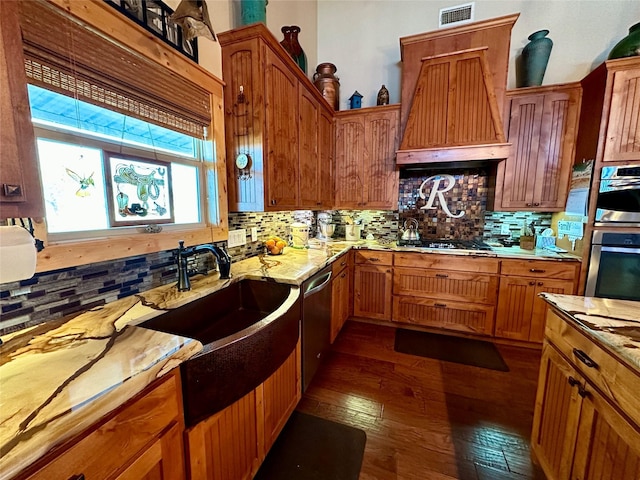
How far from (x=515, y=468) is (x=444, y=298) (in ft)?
4.60

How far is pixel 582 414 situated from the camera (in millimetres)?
932

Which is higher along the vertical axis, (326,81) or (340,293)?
(326,81)

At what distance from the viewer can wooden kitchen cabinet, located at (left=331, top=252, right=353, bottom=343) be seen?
228cm

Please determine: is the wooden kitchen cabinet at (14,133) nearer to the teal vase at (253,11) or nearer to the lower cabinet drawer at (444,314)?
the teal vase at (253,11)

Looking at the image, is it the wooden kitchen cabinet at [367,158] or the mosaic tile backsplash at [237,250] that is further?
the wooden kitchen cabinet at [367,158]

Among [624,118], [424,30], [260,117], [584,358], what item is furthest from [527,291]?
[424,30]

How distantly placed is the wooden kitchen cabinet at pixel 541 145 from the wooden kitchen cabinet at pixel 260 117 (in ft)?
6.88

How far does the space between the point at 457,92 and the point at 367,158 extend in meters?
1.04

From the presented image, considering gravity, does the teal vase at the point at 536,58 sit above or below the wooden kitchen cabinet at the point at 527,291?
above

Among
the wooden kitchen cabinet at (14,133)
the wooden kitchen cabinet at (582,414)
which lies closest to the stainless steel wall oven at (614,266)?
the wooden kitchen cabinet at (582,414)

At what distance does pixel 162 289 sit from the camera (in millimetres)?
1313

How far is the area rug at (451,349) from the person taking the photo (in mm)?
2221

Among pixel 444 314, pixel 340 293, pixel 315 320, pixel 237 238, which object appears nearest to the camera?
pixel 315 320

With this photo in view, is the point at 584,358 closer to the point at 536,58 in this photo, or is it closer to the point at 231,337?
the point at 231,337
